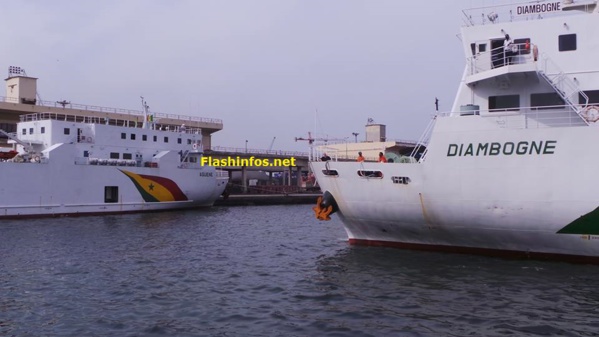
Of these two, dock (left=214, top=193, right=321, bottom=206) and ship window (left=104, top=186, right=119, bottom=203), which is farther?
dock (left=214, top=193, right=321, bottom=206)

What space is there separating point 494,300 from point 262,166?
59130 mm

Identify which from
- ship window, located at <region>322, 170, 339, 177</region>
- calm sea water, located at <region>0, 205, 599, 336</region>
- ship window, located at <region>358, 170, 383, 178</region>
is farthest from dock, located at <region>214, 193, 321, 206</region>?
ship window, located at <region>358, 170, 383, 178</region>

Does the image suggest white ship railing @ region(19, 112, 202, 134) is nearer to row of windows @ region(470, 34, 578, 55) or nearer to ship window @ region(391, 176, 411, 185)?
ship window @ region(391, 176, 411, 185)

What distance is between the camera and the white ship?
33.6 metres

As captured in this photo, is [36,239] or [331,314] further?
[36,239]

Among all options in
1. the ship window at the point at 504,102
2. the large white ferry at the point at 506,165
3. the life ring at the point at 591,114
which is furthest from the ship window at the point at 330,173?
the life ring at the point at 591,114

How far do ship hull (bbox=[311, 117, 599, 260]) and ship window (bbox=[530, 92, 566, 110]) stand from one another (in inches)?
81.1

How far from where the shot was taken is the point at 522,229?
14719 millimetres

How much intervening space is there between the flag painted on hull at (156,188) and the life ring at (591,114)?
105ft

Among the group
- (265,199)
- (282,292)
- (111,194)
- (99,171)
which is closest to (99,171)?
(99,171)

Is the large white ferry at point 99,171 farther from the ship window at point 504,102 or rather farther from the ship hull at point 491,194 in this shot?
the ship window at point 504,102

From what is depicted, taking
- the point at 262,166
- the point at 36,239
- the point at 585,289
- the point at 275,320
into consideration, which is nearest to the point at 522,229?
the point at 585,289

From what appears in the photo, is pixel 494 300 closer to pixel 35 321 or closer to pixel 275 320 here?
pixel 275 320

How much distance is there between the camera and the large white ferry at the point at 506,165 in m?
14.1
